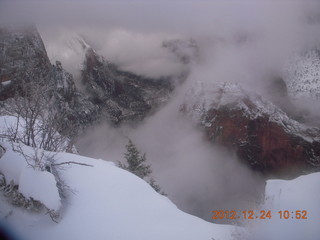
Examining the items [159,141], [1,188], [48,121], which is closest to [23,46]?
[48,121]

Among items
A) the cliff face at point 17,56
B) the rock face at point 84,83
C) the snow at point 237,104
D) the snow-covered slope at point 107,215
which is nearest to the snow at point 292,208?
the snow-covered slope at point 107,215

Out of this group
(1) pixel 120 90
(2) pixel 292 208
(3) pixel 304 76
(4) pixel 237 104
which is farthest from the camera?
(1) pixel 120 90

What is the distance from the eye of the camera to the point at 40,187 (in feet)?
16.6

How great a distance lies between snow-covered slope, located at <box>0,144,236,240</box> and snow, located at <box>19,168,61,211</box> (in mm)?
98

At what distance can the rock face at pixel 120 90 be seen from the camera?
112m

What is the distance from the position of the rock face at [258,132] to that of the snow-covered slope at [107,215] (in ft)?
150

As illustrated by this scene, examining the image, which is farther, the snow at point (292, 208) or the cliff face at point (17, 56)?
the cliff face at point (17, 56)

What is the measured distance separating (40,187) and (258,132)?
55767mm

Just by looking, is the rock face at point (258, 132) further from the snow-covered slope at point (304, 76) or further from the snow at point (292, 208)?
the snow at point (292, 208)

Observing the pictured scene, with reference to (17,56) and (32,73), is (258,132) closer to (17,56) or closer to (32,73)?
(17,56)

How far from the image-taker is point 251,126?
56812 millimetres

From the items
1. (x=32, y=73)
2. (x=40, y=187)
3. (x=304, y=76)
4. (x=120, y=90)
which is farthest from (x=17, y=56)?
(x=120, y=90)

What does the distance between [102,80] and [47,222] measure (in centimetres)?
12093

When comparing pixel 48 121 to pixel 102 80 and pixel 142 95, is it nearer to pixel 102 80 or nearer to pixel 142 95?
pixel 102 80
